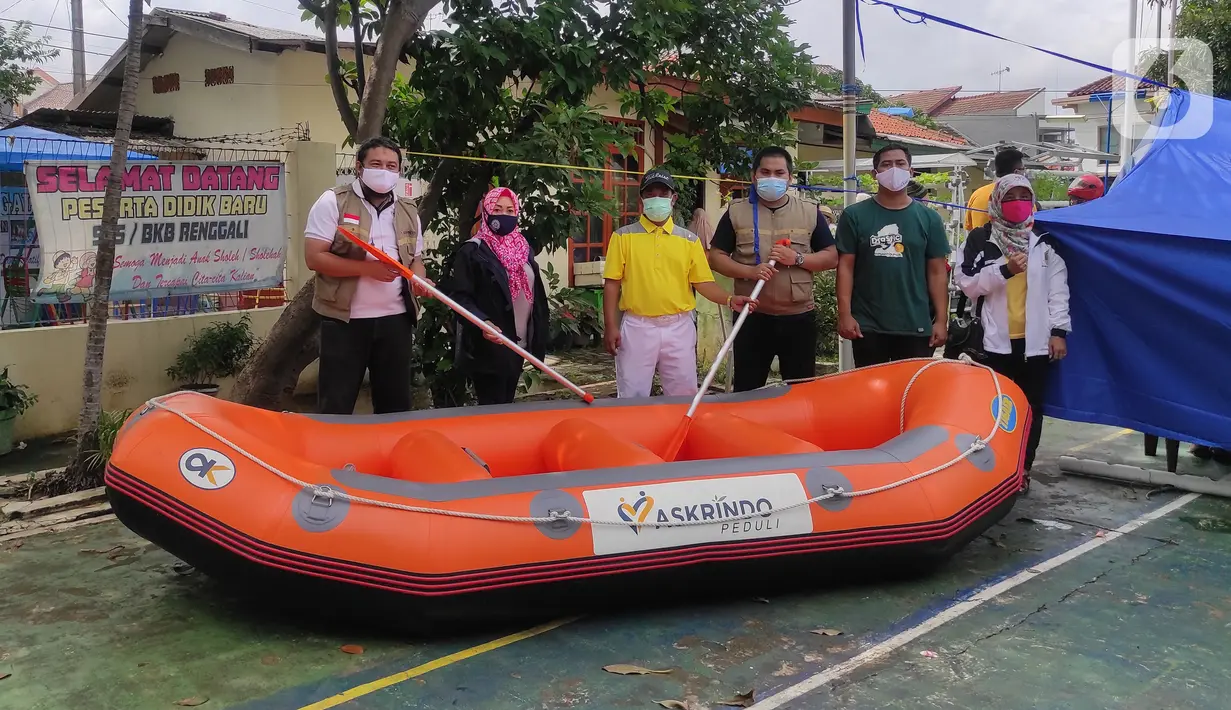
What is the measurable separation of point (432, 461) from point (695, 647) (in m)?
1.23

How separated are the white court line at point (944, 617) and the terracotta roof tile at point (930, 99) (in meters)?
39.1

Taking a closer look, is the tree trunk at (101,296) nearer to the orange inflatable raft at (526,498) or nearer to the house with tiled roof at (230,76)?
the orange inflatable raft at (526,498)

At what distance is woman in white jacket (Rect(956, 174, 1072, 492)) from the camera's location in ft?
16.1

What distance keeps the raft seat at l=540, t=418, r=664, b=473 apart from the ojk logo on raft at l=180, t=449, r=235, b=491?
1.34 m

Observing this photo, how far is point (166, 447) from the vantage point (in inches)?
134

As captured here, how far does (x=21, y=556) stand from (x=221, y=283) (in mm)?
2940

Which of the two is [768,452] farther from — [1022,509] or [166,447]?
[166,447]

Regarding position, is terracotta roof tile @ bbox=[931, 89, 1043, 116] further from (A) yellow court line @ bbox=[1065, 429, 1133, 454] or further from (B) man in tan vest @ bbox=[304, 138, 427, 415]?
(B) man in tan vest @ bbox=[304, 138, 427, 415]

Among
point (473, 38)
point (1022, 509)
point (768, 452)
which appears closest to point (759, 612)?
point (768, 452)

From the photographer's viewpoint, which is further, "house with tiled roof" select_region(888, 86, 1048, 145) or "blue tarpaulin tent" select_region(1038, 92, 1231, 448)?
"house with tiled roof" select_region(888, 86, 1048, 145)

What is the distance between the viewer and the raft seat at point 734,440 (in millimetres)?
4238

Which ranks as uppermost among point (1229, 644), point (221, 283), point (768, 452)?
point (221, 283)

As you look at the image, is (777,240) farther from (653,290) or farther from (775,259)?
(653,290)

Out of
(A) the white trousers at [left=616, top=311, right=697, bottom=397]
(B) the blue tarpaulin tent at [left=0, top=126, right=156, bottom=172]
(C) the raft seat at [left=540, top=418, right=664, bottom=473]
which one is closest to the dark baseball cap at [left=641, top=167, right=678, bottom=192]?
(A) the white trousers at [left=616, top=311, right=697, bottom=397]
